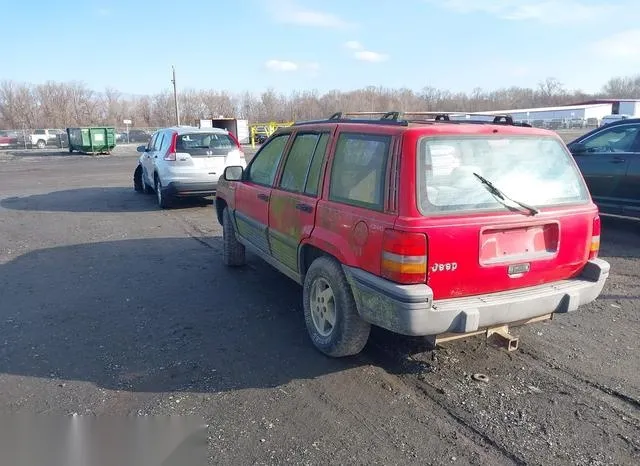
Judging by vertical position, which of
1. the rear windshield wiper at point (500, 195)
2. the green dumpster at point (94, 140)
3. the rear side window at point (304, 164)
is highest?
the green dumpster at point (94, 140)

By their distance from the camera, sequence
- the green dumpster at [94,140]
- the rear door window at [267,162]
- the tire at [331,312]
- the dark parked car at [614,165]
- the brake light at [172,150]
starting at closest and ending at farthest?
the tire at [331,312] → the rear door window at [267,162] → the dark parked car at [614,165] → the brake light at [172,150] → the green dumpster at [94,140]

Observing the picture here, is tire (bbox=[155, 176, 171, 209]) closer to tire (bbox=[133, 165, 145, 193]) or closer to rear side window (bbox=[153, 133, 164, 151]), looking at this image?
rear side window (bbox=[153, 133, 164, 151])

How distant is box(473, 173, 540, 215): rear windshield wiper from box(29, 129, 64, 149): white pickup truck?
149ft

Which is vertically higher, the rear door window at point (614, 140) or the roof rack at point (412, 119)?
the roof rack at point (412, 119)

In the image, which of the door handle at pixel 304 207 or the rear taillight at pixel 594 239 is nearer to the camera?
the rear taillight at pixel 594 239

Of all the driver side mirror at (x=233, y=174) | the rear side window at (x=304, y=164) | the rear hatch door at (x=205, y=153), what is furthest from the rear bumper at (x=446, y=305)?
the rear hatch door at (x=205, y=153)

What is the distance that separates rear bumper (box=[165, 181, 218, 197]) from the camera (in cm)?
1039

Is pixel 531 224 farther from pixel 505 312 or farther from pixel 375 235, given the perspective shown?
pixel 375 235

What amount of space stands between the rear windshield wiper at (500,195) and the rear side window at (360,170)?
648 millimetres

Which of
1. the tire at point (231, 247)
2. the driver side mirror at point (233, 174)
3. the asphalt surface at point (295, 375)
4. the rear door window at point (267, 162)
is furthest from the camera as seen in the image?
the tire at point (231, 247)

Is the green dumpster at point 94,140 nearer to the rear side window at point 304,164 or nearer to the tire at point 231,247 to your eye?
the tire at point 231,247

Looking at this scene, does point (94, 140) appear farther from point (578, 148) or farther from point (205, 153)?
point (578, 148)

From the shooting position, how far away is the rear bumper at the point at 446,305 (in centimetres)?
301

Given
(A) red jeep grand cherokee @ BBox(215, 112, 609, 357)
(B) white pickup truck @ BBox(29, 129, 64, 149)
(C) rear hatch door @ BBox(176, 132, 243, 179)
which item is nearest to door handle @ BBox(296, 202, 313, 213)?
(A) red jeep grand cherokee @ BBox(215, 112, 609, 357)
